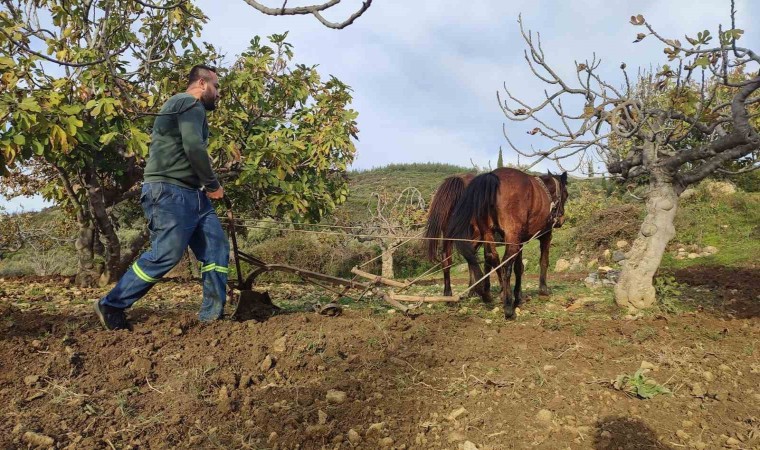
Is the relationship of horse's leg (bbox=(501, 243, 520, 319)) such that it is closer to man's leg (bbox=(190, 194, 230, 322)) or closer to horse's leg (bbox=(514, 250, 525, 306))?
horse's leg (bbox=(514, 250, 525, 306))

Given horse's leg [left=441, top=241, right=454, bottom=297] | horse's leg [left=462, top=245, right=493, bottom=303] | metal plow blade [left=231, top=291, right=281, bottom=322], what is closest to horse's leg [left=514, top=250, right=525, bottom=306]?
horse's leg [left=462, top=245, right=493, bottom=303]

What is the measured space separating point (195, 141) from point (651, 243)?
14.8ft

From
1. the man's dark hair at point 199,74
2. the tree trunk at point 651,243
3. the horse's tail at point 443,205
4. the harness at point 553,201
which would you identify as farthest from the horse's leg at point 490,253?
the man's dark hair at point 199,74

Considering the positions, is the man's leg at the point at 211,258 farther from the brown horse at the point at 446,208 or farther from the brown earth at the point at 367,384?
the brown horse at the point at 446,208

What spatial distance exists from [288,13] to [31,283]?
770 cm

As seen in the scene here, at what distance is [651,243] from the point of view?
561 cm

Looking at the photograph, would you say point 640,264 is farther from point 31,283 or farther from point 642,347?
point 31,283

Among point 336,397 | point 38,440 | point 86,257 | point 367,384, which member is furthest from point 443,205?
Result: point 86,257

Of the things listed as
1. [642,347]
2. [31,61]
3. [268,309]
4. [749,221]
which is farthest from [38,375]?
[749,221]

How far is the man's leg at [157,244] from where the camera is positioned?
4.04 m

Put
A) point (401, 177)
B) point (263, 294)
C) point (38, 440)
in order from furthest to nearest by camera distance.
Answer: point (401, 177), point (263, 294), point (38, 440)

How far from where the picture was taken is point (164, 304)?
6.35m

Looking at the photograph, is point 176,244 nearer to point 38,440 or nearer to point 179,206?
point 179,206

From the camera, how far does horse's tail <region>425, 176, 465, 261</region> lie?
6652 millimetres
